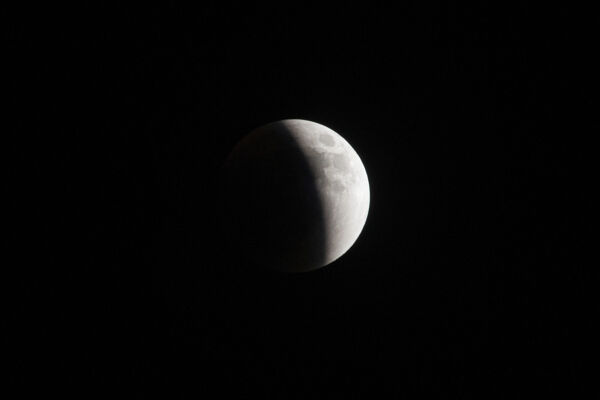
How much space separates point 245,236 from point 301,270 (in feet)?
1.64

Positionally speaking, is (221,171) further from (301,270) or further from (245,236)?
(301,270)

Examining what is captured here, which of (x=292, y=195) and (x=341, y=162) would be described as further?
(x=341, y=162)

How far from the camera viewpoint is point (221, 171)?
333cm

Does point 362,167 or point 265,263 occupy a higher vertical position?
point 362,167

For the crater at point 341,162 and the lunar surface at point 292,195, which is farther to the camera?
the crater at point 341,162

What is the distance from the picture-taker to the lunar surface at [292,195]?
3010mm

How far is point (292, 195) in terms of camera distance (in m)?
2.99

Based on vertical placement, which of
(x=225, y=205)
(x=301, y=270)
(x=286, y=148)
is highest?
(x=286, y=148)

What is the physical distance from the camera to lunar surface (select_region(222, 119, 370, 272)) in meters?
3.01

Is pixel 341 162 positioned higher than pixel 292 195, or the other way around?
pixel 341 162

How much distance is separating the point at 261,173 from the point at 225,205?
1.22 feet

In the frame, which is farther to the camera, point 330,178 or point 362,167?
point 362,167

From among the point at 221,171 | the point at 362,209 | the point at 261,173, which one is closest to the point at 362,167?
the point at 362,209

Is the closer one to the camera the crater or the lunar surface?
the lunar surface
